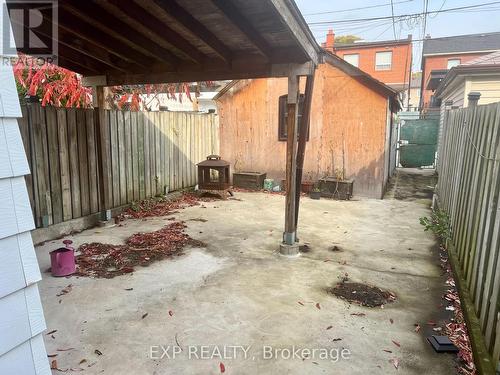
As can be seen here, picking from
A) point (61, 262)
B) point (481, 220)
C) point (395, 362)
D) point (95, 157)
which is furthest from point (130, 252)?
point (481, 220)

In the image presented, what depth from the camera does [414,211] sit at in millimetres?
7695

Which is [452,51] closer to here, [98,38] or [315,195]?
[315,195]

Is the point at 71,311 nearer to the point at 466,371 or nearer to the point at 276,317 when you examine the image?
the point at 276,317

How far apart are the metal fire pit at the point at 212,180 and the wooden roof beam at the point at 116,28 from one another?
11.6 feet

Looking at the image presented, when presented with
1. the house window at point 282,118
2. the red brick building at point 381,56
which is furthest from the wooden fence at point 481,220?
the red brick building at point 381,56

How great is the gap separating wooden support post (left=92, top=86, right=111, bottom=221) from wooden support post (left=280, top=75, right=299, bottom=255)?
3.37m

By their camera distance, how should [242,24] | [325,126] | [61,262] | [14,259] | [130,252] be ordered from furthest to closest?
[325,126]
[130,252]
[61,262]
[242,24]
[14,259]

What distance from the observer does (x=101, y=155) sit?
616 cm

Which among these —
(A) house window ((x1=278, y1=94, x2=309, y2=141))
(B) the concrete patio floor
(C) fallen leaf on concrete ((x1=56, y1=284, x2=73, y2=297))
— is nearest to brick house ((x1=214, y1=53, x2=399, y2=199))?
(A) house window ((x1=278, y1=94, x2=309, y2=141))

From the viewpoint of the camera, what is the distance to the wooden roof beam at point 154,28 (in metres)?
3.81

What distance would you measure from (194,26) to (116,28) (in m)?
1.05

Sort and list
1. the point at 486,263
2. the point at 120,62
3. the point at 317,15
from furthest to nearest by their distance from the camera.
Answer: the point at 317,15 → the point at 120,62 → the point at 486,263

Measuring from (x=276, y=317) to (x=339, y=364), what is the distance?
78 cm

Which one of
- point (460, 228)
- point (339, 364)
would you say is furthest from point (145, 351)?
point (460, 228)
